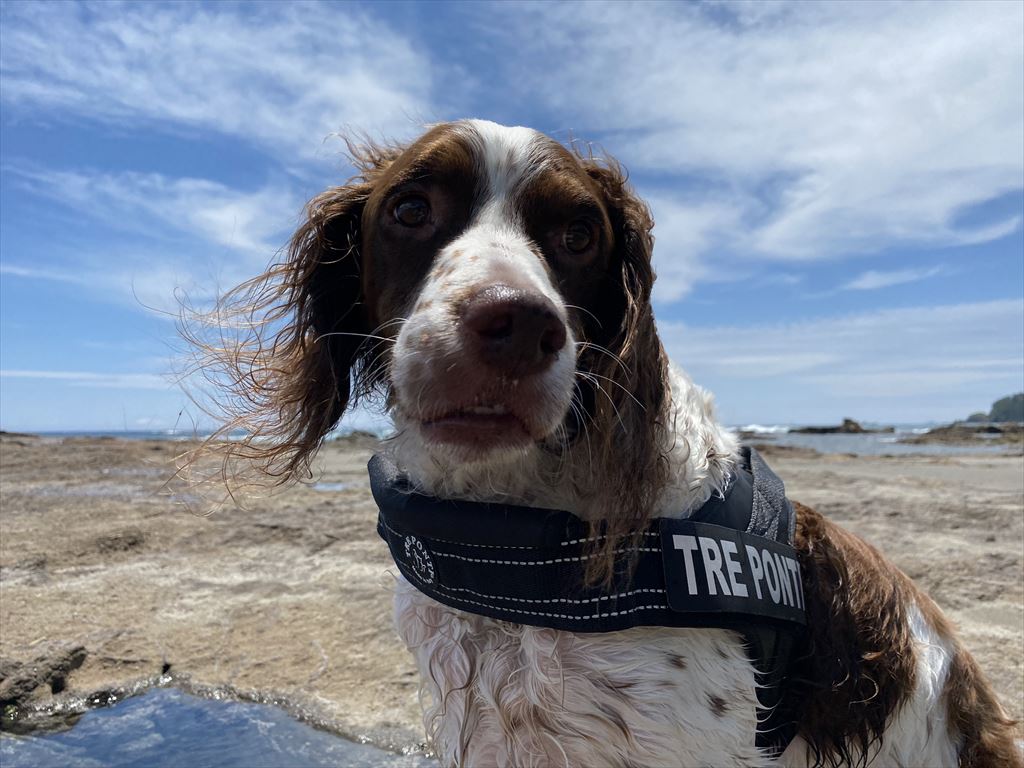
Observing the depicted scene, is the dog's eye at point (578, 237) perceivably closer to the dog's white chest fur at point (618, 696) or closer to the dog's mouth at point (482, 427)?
the dog's mouth at point (482, 427)

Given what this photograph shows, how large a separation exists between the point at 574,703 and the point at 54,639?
313 cm

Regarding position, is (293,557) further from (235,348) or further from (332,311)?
(332,311)

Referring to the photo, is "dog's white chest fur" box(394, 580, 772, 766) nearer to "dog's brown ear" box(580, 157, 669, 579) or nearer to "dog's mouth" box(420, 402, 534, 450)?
"dog's brown ear" box(580, 157, 669, 579)

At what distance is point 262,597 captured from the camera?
454 centimetres

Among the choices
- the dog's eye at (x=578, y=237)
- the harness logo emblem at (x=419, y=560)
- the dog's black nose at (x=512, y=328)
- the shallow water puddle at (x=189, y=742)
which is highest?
A: the dog's eye at (x=578, y=237)

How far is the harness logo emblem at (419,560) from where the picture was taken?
2041 millimetres

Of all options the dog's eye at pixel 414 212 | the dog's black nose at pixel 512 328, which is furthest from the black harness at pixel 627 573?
the dog's eye at pixel 414 212

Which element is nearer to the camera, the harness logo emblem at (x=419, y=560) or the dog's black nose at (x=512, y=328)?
the dog's black nose at (x=512, y=328)

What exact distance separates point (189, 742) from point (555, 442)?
2237mm

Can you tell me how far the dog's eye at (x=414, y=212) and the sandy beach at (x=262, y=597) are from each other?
84 centimetres

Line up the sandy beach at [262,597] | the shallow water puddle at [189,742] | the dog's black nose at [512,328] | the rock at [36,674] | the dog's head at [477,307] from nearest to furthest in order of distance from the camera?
the dog's black nose at [512,328] < the dog's head at [477,307] < the shallow water puddle at [189,742] < the rock at [36,674] < the sandy beach at [262,597]

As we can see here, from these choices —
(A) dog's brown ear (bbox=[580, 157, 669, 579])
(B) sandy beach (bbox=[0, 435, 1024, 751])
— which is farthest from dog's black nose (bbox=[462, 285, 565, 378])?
(B) sandy beach (bbox=[0, 435, 1024, 751])

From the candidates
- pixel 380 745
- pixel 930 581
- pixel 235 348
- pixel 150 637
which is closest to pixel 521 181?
pixel 235 348

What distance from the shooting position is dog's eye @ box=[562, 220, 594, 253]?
2.26 metres
